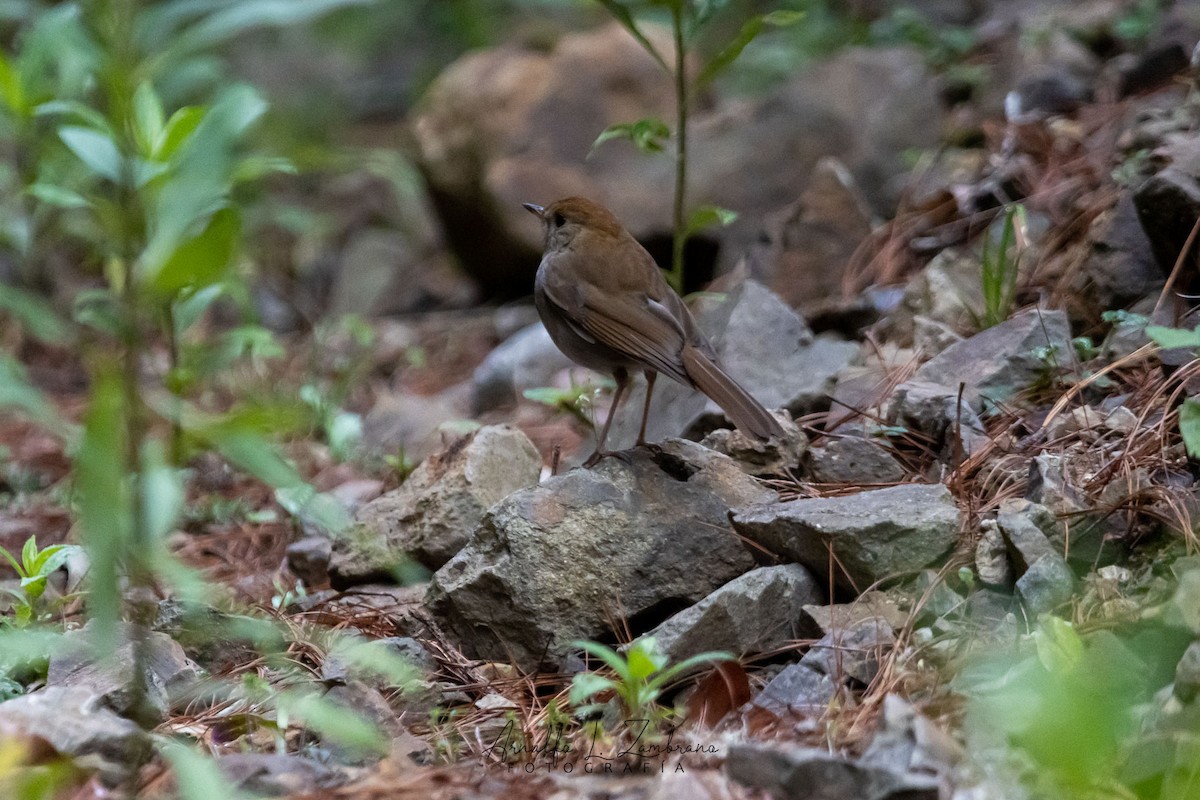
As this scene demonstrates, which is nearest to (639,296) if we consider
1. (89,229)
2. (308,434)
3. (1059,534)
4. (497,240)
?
(1059,534)

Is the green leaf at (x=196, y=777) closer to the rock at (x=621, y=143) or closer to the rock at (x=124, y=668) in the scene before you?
the rock at (x=124, y=668)

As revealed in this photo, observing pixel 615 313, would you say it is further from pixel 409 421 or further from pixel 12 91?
pixel 12 91

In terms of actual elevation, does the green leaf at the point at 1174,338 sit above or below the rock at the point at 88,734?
above

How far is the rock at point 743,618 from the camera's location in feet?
9.41

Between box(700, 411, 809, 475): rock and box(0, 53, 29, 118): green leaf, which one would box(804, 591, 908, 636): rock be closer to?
box(700, 411, 809, 475): rock

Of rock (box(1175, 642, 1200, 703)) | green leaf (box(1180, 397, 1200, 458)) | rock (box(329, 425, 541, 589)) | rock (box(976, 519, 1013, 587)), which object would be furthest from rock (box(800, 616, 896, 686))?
rock (box(329, 425, 541, 589))

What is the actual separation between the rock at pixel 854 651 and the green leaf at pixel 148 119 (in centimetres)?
292

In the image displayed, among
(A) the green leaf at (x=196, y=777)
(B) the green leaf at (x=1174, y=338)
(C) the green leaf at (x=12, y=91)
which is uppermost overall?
(C) the green leaf at (x=12, y=91)

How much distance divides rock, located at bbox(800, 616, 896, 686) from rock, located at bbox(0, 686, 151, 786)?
4.88 ft

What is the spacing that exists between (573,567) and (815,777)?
117cm

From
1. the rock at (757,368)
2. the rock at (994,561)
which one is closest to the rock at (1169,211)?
the rock at (757,368)

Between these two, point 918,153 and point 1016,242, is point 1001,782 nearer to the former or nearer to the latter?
point 1016,242

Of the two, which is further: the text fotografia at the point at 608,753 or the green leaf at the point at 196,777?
the text fotografia at the point at 608,753

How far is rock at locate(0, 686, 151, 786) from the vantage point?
2.33m
